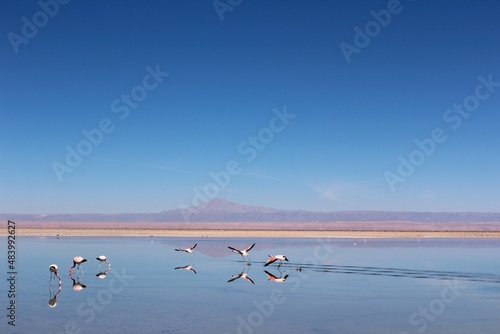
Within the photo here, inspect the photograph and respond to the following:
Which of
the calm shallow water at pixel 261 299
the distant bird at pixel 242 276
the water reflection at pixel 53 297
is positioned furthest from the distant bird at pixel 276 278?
the water reflection at pixel 53 297

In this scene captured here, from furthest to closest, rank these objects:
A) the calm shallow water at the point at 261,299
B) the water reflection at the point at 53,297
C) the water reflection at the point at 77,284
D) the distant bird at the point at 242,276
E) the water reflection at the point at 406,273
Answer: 1. the water reflection at the point at 406,273
2. the distant bird at the point at 242,276
3. the water reflection at the point at 77,284
4. the water reflection at the point at 53,297
5. the calm shallow water at the point at 261,299

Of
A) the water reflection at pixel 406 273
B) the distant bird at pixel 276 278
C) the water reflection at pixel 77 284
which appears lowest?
the water reflection at pixel 77 284

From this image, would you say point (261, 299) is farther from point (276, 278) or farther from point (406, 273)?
point (406, 273)

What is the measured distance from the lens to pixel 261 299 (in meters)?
23.3

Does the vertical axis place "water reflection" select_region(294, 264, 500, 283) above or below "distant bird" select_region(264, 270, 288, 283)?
above

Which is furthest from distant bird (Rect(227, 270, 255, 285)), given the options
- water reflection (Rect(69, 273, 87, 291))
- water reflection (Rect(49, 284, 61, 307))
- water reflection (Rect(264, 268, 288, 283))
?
water reflection (Rect(49, 284, 61, 307))

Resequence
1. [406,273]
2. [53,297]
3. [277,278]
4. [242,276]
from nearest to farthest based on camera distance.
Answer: [53,297]
[277,278]
[242,276]
[406,273]

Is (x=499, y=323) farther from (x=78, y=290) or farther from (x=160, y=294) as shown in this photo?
(x=78, y=290)

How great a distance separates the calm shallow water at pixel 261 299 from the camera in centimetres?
1817

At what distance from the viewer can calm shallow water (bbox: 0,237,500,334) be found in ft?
59.6

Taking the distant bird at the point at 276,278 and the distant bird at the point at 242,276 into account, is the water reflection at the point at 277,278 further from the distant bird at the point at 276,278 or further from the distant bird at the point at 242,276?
the distant bird at the point at 242,276

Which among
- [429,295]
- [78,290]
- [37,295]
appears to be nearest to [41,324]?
[37,295]

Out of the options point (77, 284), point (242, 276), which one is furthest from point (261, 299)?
point (77, 284)

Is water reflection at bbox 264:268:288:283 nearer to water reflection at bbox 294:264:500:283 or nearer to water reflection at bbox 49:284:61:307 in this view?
water reflection at bbox 294:264:500:283
